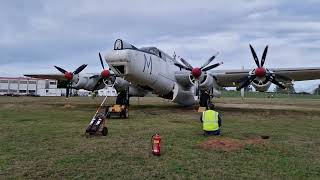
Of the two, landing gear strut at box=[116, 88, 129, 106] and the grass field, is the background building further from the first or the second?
the grass field

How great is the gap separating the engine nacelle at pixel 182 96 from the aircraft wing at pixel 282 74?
2709 mm

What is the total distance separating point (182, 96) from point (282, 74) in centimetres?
795

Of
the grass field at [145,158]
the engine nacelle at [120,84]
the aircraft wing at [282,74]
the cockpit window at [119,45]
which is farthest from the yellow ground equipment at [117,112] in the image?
the aircraft wing at [282,74]

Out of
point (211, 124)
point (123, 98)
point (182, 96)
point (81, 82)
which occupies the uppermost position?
point (81, 82)

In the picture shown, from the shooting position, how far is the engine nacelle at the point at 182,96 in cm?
2676

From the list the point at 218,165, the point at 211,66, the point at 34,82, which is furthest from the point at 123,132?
the point at 34,82

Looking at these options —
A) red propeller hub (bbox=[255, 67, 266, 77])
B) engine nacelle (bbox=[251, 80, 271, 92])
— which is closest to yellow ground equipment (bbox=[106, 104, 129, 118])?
red propeller hub (bbox=[255, 67, 266, 77])

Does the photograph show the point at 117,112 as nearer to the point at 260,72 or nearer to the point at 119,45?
the point at 119,45

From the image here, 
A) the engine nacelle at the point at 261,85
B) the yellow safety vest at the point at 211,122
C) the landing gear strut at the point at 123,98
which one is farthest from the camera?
the landing gear strut at the point at 123,98

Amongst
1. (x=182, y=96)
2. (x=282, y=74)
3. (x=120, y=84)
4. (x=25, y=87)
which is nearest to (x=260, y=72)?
(x=282, y=74)

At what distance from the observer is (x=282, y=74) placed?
25.3 m

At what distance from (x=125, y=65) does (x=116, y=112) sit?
3.28 meters

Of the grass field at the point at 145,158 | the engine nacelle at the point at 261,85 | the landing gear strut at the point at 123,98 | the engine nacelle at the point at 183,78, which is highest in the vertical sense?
the engine nacelle at the point at 183,78

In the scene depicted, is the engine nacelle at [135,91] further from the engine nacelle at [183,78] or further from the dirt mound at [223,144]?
the dirt mound at [223,144]
